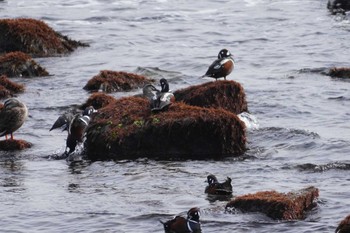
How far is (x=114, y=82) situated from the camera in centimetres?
2316

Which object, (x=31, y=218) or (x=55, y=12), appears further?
(x=55, y=12)

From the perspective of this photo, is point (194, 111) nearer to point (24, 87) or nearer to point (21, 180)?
point (21, 180)

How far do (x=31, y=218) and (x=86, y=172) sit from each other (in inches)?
110

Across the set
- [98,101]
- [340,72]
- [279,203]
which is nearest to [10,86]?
[98,101]

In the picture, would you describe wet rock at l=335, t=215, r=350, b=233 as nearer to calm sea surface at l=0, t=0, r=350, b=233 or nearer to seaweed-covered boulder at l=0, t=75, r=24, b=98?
calm sea surface at l=0, t=0, r=350, b=233

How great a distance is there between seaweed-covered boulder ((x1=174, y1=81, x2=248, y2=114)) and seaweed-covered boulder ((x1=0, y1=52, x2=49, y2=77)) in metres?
6.00

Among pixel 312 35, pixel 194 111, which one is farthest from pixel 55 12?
pixel 194 111

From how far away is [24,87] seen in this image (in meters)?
23.1

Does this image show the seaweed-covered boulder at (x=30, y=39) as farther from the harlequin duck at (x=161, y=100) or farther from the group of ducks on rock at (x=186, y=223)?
the group of ducks on rock at (x=186, y=223)

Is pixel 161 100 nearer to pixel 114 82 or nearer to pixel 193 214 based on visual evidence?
pixel 114 82

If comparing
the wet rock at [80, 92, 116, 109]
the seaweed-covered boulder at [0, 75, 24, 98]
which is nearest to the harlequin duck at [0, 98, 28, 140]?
the wet rock at [80, 92, 116, 109]

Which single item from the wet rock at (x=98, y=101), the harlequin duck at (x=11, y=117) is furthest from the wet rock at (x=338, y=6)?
the harlequin duck at (x=11, y=117)

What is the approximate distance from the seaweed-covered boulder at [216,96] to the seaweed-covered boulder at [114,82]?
351 centimetres

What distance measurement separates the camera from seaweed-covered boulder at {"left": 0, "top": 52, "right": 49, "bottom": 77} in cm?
2445
